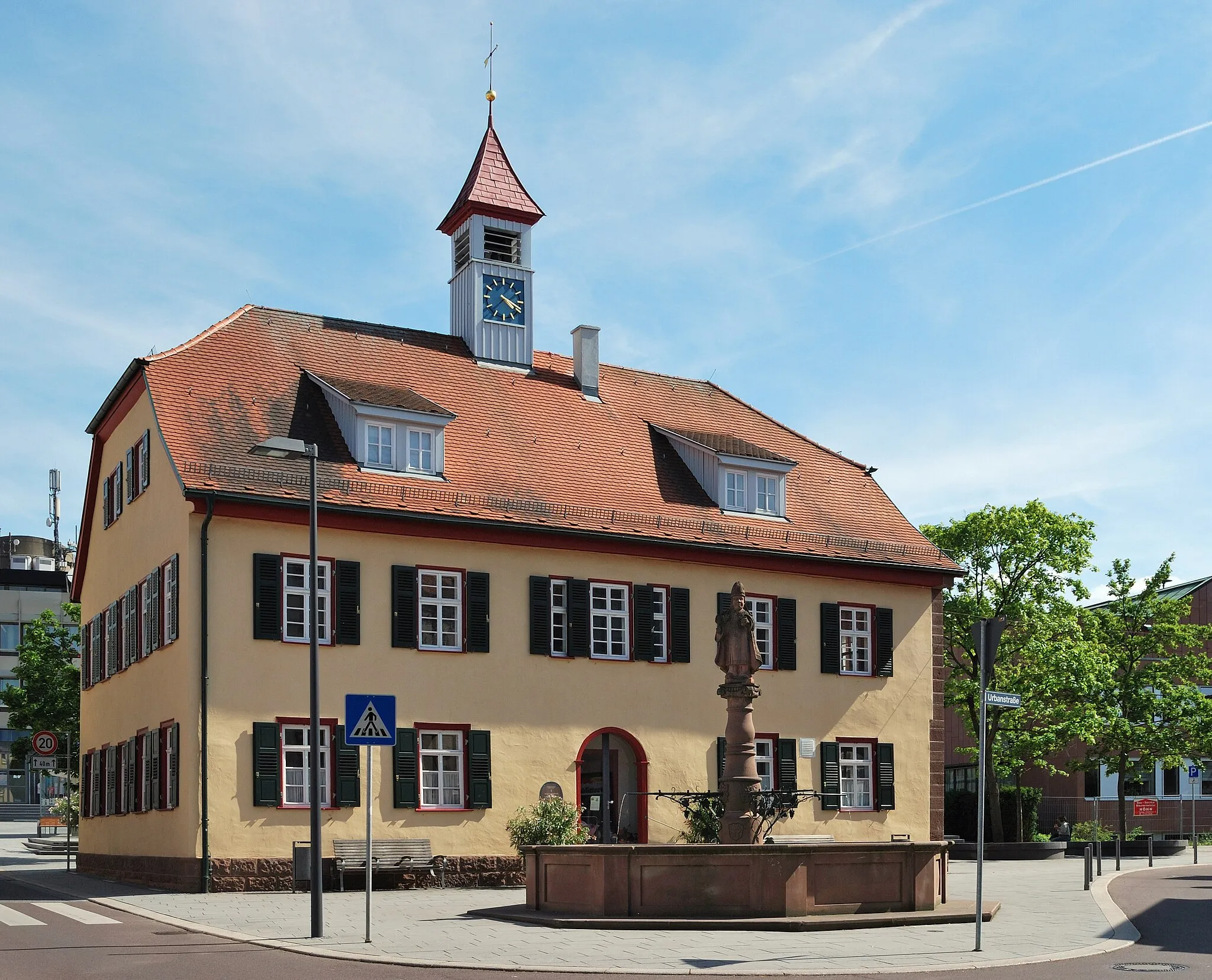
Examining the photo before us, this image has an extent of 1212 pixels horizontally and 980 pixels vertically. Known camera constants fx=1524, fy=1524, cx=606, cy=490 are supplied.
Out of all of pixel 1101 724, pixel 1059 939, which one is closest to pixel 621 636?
pixel 1059 939

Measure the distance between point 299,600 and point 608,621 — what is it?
6150 millimetres

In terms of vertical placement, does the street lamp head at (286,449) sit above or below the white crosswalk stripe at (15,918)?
above

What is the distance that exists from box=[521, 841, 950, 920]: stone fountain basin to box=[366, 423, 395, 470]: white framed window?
11.6 m

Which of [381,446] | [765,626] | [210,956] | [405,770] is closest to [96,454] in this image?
[381,446]

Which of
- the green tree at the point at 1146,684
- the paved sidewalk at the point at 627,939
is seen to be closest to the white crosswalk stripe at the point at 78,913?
the paved sidewalk at the point at 627,939

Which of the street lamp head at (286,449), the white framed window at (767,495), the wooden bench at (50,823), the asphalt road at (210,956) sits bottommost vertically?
the wooden bench at (50,823)

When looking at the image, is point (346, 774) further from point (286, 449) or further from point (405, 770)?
point (286, 449)

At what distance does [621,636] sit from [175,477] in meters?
8.80

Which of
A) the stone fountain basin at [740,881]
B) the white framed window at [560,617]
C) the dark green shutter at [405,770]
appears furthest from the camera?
the white framed window at [560,617]

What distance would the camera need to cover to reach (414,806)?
26062mm

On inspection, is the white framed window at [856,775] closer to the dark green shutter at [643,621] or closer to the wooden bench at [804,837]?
the wooden bench at [804,837]

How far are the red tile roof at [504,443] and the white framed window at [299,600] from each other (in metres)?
1.19

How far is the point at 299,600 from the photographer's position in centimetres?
2583

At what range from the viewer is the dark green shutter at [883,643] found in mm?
32094
